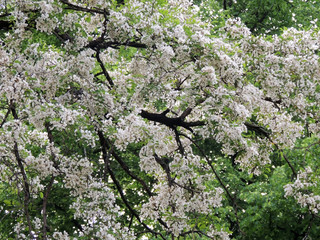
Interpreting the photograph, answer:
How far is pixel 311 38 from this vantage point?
7.04 m

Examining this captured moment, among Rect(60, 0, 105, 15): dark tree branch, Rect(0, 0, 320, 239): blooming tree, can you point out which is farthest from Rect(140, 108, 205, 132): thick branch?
Rect(60, 0, 105, 15): dark tree branch

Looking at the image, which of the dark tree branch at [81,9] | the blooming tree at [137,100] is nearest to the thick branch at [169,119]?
the blooming tree at [137,100]

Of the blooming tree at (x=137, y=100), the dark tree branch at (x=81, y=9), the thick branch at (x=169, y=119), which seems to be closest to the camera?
the blooming tree at (x=137, y=100)

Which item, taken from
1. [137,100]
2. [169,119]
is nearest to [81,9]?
[137,100]

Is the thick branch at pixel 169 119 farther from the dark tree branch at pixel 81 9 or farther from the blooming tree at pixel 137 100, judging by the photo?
the dark tree branch at pixel 81 9

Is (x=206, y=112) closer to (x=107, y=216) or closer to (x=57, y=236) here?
(x=107, y=216)

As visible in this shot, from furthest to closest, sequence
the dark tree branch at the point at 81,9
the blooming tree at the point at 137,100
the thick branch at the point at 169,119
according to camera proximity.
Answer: the thick branch at the point at 169,119
the dark tree branch at the point at 81,9
the blooming tree at the point at 137,100

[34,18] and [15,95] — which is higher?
[34,18]

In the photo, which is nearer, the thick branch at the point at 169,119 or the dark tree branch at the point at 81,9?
the dark tree branch at the point at 81,9

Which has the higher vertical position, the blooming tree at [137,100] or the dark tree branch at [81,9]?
the dark tree branch at [81,9]

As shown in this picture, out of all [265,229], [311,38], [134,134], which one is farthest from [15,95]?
[265,229]

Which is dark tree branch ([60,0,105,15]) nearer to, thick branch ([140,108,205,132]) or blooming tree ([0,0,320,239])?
blooming tree ([0,0,320,239])

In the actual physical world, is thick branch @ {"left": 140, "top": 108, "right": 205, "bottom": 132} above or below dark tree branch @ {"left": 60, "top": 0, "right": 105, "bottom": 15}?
below

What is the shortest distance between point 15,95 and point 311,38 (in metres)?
4.37
